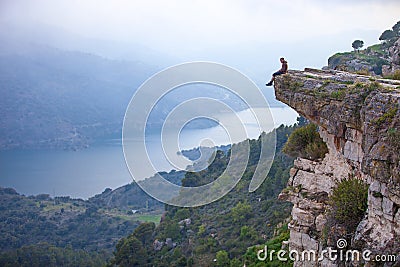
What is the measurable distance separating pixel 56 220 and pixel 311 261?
195 feet

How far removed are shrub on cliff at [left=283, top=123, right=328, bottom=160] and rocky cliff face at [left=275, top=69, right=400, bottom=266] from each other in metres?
0.21

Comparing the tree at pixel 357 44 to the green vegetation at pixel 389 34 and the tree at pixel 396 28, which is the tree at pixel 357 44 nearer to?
the green vegetation at pixel 389 34

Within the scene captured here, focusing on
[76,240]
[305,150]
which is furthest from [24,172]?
[305,150]

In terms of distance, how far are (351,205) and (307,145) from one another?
302 centimetres

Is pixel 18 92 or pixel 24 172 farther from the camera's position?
pixel 18 92

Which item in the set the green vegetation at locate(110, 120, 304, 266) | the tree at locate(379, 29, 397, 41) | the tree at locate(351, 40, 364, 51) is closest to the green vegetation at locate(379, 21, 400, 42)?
the tree at locate(379, 29, 397, 41)

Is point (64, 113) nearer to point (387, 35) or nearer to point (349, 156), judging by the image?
point (387, 35)

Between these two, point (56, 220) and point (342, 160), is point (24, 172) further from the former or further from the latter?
point (342, 160)

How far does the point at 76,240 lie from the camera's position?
5450 cm

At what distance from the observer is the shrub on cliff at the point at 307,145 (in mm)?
9227

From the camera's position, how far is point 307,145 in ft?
32.2

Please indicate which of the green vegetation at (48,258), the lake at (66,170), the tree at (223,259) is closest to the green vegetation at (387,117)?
the tree at (223,259)

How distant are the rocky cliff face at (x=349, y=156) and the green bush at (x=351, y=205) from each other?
204 millimetres

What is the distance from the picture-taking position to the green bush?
22.4 feet
